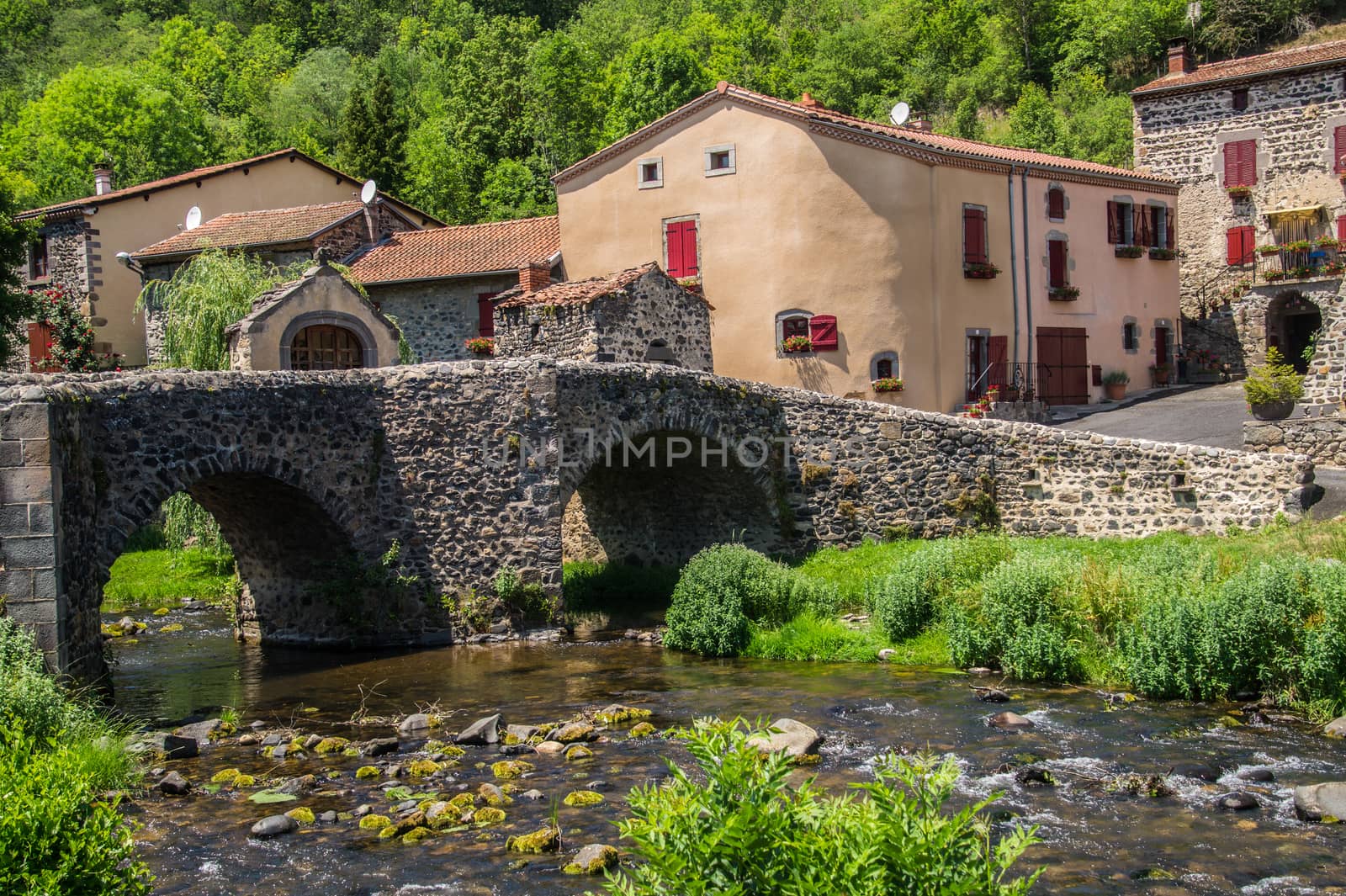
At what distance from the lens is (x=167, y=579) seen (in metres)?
23.6

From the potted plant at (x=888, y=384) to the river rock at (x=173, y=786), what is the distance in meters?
16.7

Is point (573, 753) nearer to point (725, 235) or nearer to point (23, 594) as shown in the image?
point (23, 594)

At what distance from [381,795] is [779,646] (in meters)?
6.66

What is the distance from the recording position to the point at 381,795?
10672mm

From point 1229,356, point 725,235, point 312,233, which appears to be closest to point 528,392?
point 725,235

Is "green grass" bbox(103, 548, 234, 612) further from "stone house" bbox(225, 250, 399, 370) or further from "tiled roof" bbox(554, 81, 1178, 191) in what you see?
"tiled roof" bbox(554, 81, 1178, 191)

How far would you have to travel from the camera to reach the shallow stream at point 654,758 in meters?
8.79

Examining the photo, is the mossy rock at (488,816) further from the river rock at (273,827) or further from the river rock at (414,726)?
the river rock at (414,726)

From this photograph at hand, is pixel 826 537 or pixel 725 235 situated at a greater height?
pixel 725 235

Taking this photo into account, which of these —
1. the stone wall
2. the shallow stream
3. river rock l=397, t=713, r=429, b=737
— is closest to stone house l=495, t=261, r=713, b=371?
the shallow stream

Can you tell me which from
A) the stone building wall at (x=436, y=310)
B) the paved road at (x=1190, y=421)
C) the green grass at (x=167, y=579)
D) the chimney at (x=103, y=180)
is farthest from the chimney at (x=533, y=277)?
the chimney at (x=103, y=180)

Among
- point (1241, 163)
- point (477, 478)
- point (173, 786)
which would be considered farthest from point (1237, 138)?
point (173, 786)

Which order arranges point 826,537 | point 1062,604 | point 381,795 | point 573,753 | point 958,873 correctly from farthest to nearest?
point 826,537 < point 1062,604 < point 573,753 < point 381,795 < point 958,873

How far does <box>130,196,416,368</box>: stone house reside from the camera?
100ft
